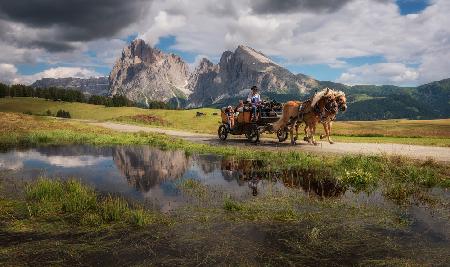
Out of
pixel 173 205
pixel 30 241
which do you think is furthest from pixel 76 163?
pixel 30 241

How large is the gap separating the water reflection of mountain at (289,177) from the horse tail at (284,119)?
8483mm

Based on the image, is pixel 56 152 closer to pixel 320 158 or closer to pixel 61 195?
pixel 61 195

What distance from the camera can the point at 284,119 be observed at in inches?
1109

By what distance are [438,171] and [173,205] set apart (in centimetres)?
1107

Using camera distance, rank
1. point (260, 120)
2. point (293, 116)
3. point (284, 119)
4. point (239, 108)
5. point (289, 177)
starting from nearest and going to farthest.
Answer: point (289, 177), point (293, 116), point (284, 119), point (260, 120), point (239, 108)

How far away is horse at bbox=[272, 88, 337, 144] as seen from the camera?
82.5ft

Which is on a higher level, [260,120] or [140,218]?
[260,120]

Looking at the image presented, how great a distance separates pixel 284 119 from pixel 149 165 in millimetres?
12153

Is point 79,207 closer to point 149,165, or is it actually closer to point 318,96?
point 149,165

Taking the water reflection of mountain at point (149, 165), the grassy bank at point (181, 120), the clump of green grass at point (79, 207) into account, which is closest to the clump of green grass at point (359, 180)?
the water reflection of mountain at point (149, 165)

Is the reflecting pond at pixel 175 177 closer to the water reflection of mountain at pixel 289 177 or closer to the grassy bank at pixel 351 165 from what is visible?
the water reflection of mountain at pixel 289 177

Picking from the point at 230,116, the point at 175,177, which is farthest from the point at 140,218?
the point at 230,116

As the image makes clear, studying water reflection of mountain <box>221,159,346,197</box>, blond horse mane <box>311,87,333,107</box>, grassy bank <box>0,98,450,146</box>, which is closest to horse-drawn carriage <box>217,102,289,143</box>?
blond horse mane <box>311,87,333,107</box>

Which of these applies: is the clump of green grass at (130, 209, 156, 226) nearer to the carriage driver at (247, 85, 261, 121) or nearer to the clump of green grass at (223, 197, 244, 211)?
the clump of green grass at (223, 197, 244, 211)
